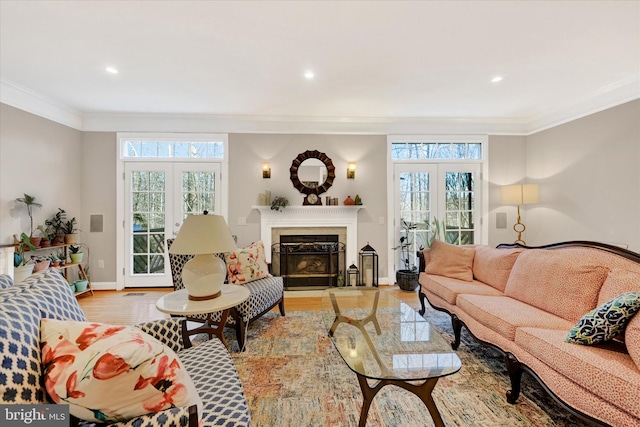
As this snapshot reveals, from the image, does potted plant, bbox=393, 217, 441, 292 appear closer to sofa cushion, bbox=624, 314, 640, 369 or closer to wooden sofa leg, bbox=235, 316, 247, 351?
wooden sofa leg, bbox=235, 316, 247, 351

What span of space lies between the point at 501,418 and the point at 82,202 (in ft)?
18.7

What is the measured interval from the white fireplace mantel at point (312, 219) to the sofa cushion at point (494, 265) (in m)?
1.89

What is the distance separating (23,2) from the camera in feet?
6.73

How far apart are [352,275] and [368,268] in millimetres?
325

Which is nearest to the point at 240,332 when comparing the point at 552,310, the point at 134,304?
the point at 134,304

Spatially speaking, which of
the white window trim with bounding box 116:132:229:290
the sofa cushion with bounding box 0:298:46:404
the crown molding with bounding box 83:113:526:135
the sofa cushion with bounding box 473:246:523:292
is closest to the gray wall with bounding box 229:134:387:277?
the crown molding with bounding box 83:113:526:135

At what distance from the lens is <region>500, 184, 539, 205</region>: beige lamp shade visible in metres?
4.11

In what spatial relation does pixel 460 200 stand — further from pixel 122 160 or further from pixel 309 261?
pixel 122 160

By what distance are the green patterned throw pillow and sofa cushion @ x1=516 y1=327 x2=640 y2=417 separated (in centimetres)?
5

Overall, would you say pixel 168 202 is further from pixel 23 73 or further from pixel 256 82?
pixel 256 82

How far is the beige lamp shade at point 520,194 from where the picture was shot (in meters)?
4.11

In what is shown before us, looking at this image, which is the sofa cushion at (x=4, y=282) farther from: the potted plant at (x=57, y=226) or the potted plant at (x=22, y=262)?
the potted plant at (x=57, y=226)

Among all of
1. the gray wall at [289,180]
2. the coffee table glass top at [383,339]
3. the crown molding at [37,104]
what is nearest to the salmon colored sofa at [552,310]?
the coffee table glass top at [383,339]

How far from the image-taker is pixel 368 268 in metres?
4.64
